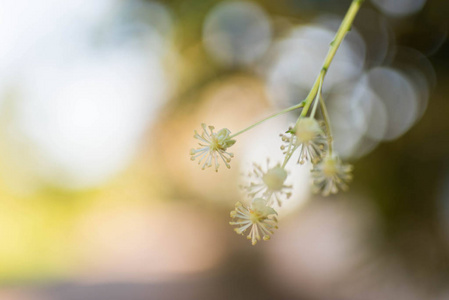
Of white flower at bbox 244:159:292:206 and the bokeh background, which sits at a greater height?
the bokeh background

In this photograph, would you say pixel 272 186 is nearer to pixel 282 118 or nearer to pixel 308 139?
pixel 308 139

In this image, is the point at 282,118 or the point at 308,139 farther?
the point at 282,118

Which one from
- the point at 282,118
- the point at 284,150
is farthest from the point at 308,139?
the point at 282,118

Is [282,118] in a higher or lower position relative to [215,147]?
higher

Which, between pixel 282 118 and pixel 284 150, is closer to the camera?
pixel 284 150

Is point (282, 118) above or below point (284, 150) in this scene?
above

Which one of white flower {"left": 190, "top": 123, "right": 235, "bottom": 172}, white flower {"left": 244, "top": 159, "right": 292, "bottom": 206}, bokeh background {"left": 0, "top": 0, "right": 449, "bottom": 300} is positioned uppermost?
bokeh background {"left": 0, "top": 0, "right": 449, "bottom": 300}

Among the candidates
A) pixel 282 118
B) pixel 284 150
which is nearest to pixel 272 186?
pixel 284 150

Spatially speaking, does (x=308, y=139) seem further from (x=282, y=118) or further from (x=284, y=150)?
(x=282, y=118)
